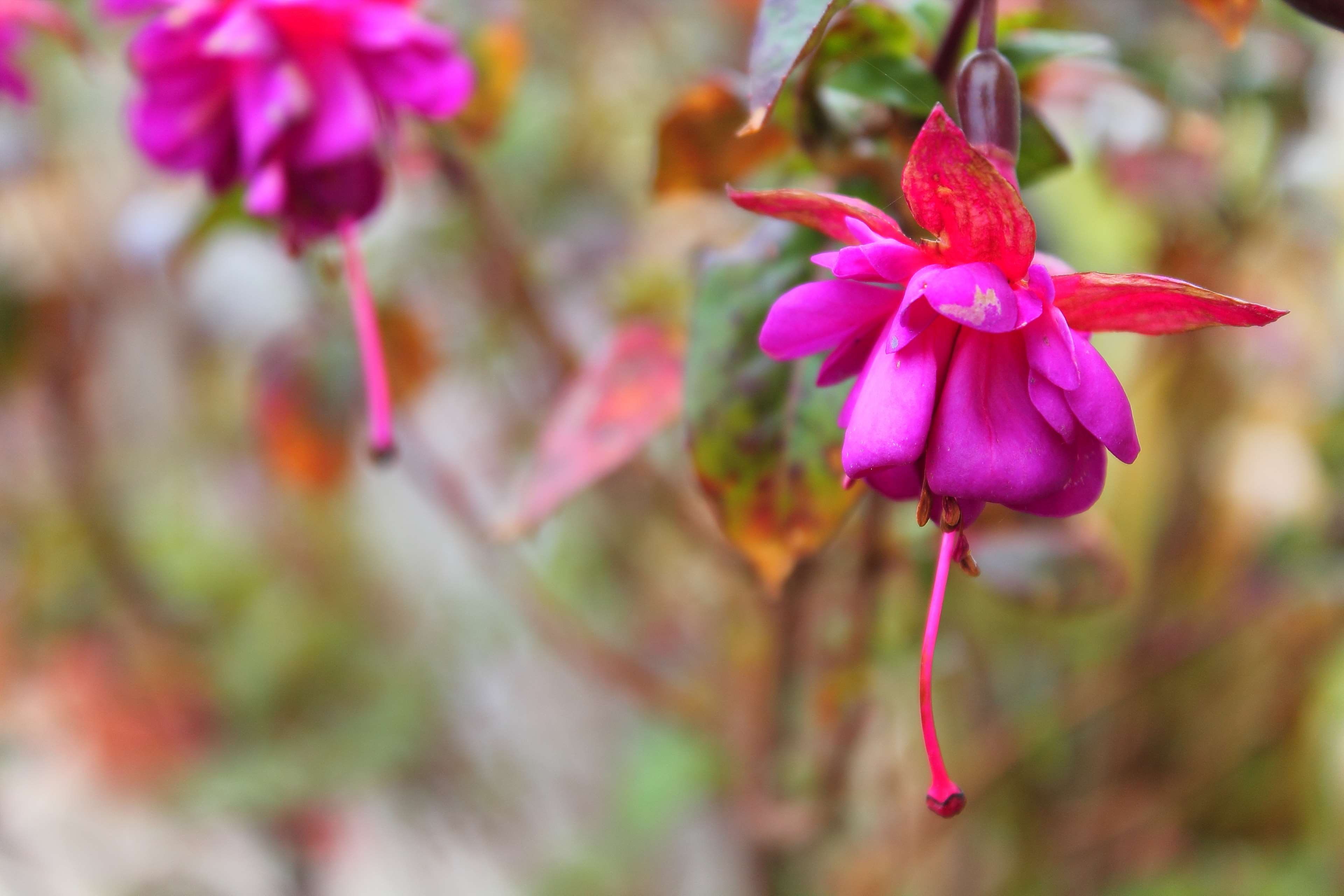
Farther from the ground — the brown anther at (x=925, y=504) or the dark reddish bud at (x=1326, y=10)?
the dark reddish bud at (x=1326, y=10)

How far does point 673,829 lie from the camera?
951 millimetres

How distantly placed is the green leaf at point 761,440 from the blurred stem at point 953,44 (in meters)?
0.06

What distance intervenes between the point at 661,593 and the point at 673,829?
257 millimetres

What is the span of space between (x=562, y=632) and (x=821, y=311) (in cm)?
→ 53

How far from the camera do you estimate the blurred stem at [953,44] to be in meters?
0.22

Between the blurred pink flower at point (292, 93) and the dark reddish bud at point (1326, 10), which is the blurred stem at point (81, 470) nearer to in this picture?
the blurred pink flower at point (292, 93)

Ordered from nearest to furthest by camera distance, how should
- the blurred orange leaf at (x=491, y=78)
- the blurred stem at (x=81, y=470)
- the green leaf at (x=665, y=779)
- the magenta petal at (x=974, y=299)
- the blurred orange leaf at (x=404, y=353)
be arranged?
the magenta petal at (x=974, y=299), the blurred orange leaf at (x=491, y=78), the blurred orange leaf at (x=404, y=353), the green leaf at (x=665, y=779), the blurred stem at (x=81, y=470)

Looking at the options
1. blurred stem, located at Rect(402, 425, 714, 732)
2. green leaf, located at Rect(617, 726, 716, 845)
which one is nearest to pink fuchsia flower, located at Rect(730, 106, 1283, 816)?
blurred stem, located at Rect(402, 425, 714, 732)

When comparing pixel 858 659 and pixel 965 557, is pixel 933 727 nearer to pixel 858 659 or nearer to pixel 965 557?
pixel 965 557

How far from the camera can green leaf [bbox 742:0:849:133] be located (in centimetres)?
18

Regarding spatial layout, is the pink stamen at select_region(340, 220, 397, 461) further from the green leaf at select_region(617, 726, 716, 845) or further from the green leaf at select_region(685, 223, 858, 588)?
the green leaf at select_region(617, 726, 716, 845)

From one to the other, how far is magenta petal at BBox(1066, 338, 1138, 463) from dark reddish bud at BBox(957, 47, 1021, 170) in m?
0.05

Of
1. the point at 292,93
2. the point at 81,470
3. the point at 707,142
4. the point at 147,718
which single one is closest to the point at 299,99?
the point at 292,93

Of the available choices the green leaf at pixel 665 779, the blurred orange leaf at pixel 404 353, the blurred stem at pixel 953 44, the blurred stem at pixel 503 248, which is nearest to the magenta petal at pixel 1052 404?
the blurred stem at pixel 953 44
